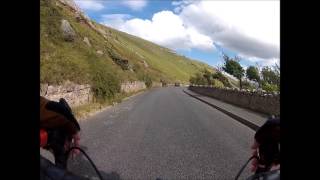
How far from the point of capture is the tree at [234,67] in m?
60.9

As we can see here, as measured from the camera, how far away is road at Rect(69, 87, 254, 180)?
974 cm

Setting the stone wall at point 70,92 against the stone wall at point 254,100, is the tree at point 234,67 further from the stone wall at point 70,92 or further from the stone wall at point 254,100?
the stone wall at point 70,92

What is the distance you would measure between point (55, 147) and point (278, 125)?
0.99 metres

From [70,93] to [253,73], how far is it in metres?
32.4

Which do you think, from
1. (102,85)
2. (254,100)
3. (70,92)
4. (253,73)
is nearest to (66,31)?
(102,85)

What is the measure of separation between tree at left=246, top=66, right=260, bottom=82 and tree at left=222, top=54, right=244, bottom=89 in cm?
337

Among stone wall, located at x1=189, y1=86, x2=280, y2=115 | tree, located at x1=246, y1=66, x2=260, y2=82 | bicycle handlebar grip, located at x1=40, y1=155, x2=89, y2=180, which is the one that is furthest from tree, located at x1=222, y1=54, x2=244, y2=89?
bicycle handlebar grip, located at x1=40, y1=155, x2=89, y2=180

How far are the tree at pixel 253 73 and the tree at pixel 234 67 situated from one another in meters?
3.37

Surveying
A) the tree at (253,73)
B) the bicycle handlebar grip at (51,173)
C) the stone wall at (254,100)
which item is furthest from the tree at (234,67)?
the bicycle handlebar grip at (51,173)
